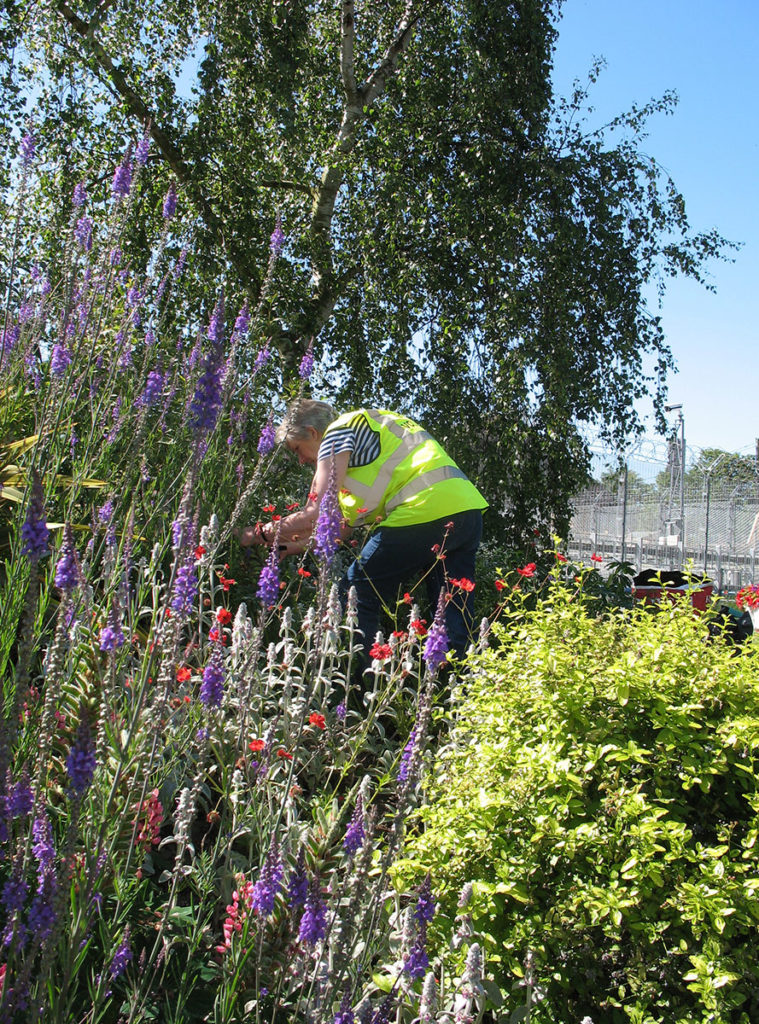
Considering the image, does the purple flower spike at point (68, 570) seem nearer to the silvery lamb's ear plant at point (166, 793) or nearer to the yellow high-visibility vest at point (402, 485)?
the silvery lamb's ear plant at point (166, 793)

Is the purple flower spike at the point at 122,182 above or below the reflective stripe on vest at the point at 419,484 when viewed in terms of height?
above

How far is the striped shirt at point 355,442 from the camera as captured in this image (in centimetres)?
316

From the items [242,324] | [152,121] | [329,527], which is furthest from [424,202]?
[329,527]

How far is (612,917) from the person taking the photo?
168 cm

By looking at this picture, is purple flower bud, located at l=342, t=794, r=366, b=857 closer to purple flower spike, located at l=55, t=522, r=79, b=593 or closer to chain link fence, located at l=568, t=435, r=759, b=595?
purple flower spike, located at l=55, t=522, r=79, b=593

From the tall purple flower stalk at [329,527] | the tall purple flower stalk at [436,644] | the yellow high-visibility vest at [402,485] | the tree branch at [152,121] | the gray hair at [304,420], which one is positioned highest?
the tree branch at [152,121]

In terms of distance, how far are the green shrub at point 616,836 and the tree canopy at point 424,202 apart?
4.96 m

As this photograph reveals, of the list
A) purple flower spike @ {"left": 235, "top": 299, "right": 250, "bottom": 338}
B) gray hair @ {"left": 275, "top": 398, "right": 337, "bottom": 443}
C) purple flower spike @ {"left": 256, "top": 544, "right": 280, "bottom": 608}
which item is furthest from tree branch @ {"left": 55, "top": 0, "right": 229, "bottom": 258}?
purple flower spike @ {"left": 256, "top": 544, "right": 280, "bottom": 608}

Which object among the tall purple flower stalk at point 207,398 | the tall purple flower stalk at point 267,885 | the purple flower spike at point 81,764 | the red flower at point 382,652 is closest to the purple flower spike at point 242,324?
the red flower at point 382,652

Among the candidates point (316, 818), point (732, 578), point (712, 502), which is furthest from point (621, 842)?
point (712, 502)

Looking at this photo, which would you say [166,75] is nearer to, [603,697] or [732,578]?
[603,697]

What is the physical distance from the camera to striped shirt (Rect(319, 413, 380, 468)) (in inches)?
124

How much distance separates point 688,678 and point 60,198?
815cm

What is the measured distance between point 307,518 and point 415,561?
0.61 m
